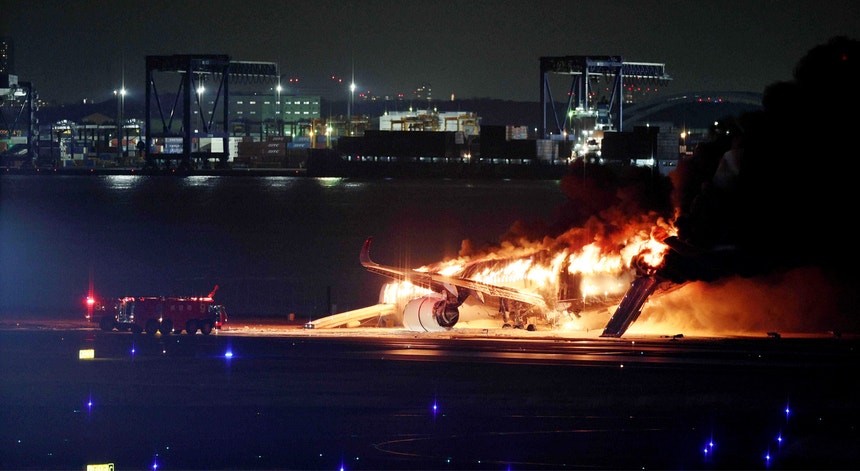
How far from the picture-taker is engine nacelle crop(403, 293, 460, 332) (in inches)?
1891

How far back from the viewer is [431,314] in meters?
48.2

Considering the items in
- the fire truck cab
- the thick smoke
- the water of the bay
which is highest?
the thick smoke

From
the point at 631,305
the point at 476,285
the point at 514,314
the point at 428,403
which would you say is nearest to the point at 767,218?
the point at 631,305

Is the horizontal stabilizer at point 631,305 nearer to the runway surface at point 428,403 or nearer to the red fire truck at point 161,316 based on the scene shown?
the runway surface at point 428,403

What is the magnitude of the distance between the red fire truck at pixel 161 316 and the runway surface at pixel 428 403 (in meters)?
1.59

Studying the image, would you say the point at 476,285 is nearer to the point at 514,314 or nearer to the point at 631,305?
the point at 514,314

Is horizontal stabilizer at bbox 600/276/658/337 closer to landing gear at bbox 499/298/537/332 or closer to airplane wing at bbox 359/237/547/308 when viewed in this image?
airplane wing at bbox 359/237/547/308

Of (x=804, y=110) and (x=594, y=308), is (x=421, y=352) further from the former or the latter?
(x=804, y=110)

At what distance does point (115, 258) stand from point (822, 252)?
3062 inches

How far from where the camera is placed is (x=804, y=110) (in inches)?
1730

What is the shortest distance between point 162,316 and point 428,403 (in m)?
17.5

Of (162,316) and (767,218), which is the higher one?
(767,218)

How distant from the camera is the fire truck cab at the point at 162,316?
44.1 metres

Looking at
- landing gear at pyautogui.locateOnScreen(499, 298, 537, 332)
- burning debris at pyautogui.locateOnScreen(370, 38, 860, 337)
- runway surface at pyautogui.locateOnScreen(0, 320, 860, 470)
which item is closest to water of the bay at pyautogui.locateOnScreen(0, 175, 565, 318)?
landing gear at pyautogui.locateOnScreen(499, 298, 537, 332)
